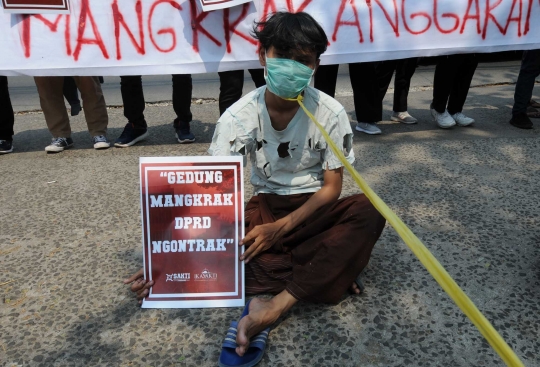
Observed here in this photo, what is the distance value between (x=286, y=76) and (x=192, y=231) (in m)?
0.66

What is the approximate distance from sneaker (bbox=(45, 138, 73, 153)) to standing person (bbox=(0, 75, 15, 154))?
0.99 ft

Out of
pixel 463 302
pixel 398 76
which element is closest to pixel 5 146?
pixel 398 76

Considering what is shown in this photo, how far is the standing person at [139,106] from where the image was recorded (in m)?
3.77

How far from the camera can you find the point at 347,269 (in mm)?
1703

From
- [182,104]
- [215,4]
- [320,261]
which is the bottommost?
[320,261]

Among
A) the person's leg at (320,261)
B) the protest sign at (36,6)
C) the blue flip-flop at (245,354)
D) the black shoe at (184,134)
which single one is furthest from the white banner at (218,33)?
the blue flip-flop at (245,354)

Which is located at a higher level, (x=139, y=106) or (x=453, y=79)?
(x=453, y=79)

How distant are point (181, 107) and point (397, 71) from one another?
75.5 inches

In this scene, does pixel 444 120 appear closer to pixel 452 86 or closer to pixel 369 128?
pixel 452 86

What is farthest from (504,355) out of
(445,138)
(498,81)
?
(498,81)

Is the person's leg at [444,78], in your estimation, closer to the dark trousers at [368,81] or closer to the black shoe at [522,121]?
the dark trousers at [368,81]

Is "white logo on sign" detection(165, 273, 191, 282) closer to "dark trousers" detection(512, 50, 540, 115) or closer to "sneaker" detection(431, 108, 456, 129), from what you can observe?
"sneaker" detection(431, 108, 456, 129)

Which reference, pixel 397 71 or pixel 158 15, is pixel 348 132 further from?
pixel 397 71

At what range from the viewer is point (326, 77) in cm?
382
